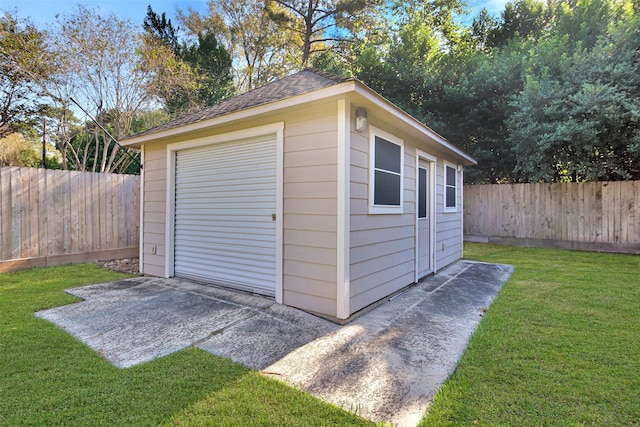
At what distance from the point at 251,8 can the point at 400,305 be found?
14231 mm

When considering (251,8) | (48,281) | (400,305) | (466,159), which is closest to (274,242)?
(400,305)

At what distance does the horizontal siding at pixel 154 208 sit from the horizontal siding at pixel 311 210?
259 cm

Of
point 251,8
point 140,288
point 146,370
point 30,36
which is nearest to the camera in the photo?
point 146,370

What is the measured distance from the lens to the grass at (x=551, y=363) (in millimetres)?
1800

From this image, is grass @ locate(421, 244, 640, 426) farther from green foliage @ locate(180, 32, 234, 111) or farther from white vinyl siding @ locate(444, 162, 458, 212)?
green foliage @ locate(180, 32, 234, 111)

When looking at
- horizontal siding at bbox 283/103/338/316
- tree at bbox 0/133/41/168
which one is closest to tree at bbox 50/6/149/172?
tree at bbox 0/133/41/168

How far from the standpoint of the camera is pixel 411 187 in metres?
4.68

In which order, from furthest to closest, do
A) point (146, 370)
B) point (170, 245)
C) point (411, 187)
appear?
1. point (170, 245)
2. point (411, 187)
3. point (146, 370)

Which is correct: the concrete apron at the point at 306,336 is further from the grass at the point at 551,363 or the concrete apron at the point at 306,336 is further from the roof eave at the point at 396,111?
the roof eave at the point at 396,111

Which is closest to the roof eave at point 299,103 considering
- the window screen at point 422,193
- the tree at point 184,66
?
the window screen at point 422,193

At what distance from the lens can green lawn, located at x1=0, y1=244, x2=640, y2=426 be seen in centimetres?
176

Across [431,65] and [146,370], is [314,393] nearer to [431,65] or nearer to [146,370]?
[146,370]

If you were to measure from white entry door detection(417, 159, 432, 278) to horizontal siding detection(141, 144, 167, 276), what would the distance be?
13.6ft

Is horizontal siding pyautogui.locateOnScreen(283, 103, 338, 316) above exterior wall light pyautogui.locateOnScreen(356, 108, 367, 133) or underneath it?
underneath
